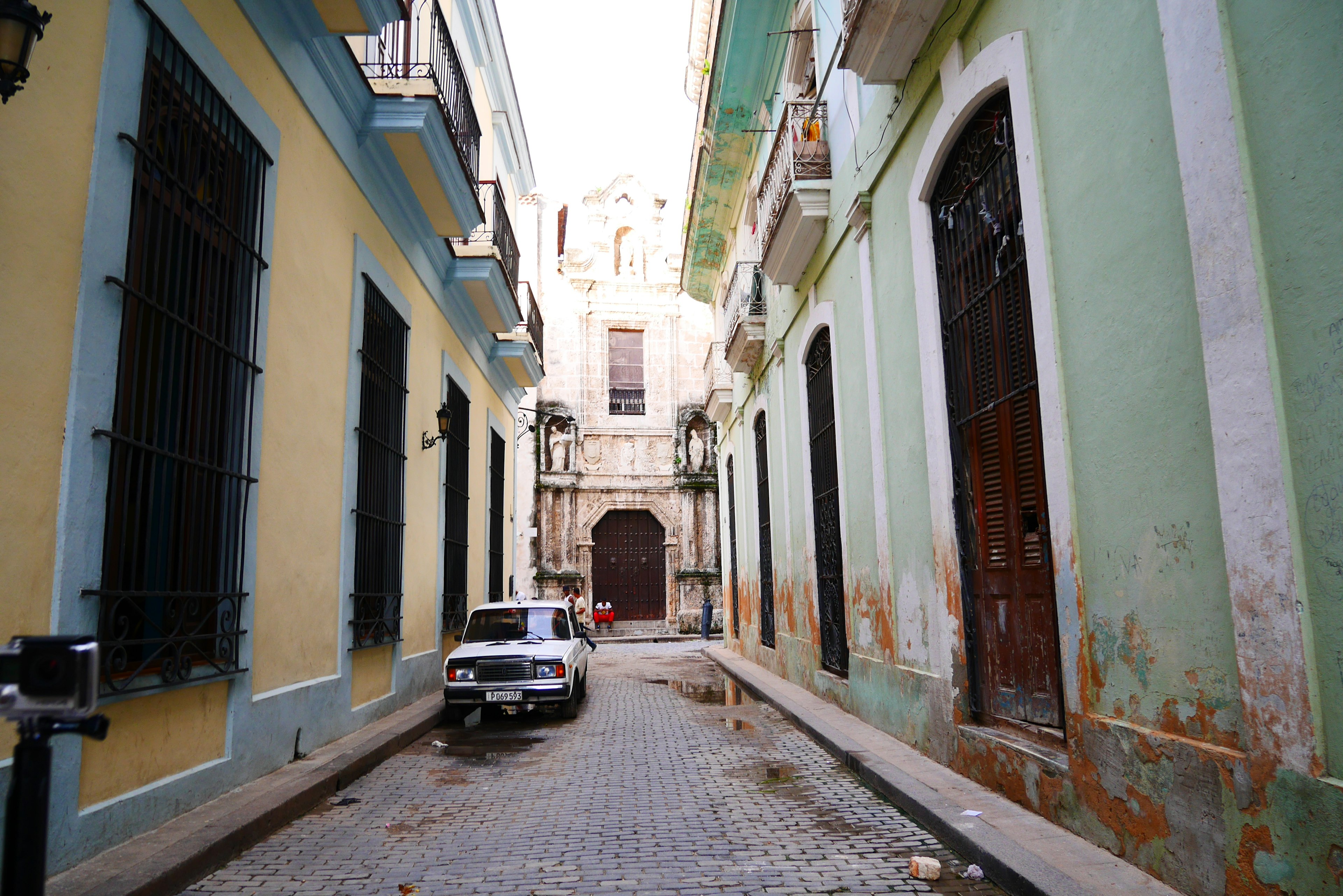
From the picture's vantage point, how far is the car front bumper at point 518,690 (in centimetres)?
950

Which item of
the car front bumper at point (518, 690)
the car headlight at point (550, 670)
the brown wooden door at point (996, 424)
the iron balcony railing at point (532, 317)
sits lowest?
the car front bumper at point (518, 690)

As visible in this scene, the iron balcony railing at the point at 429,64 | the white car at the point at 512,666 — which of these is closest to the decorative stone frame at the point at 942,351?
the white car at the point at 512,666

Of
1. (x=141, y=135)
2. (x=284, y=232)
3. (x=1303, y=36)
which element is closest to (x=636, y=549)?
(x=284, y=232)

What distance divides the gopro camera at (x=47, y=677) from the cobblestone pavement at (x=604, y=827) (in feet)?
8.48

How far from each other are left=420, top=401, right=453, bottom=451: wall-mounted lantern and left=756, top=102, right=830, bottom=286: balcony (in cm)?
442

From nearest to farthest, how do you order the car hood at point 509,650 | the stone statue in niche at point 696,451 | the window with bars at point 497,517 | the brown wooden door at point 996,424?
the brown wooden door at point 996,424
the car hood at point 509,650
the window with bars at point 497,517
the stone statue in niche at point 696,451

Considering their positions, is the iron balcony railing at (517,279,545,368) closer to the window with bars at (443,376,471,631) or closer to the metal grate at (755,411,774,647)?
the window with bars at (443,376,471,631)

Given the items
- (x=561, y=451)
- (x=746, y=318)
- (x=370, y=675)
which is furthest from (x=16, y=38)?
(x=561, y=451)

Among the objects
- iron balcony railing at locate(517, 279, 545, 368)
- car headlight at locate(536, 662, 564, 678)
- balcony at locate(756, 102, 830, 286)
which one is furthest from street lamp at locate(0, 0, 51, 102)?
iron balcony railing at locate(517, 279, 545, 368)

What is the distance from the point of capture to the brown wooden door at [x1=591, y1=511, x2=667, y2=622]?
27.1 meters

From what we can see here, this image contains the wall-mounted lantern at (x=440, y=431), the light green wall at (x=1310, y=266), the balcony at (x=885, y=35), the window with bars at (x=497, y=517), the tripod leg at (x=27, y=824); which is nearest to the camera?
the tripod leg at (x=27, y=824)

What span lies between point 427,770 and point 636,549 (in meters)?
20.2

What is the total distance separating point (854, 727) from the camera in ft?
26.5

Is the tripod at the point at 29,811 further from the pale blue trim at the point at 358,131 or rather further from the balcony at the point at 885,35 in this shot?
the balcony at the point at 885,35
